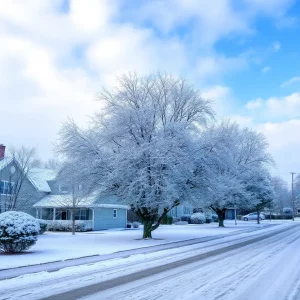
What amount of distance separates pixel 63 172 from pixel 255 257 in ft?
45.2

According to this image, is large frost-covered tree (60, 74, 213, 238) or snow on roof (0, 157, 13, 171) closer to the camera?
large frost-covered tree (60, 74, 213, 238)

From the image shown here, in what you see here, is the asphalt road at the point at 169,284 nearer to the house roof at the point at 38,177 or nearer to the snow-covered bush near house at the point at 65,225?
the snow-covered bush near house at the point at 65,225

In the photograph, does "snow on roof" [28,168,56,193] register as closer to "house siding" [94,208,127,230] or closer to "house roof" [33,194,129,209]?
"house roof" [33,194,129,209]

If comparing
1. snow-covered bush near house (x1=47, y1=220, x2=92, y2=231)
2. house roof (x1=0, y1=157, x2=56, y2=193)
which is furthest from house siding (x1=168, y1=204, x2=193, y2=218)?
snow-covered bush near house (x1=47, y1=220, x2=92, y2=231)

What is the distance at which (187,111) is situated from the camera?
27688 mm

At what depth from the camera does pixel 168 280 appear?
1016cm

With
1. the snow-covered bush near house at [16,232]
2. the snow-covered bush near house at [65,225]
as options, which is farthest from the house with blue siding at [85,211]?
the snow-covered bush near house at [16,232]

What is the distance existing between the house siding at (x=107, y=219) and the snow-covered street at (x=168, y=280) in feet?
80.5

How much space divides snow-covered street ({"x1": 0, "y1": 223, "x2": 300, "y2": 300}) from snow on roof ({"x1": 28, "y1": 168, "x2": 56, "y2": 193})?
28.6 metres

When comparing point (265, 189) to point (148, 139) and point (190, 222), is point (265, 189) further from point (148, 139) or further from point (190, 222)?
point (148, 139)

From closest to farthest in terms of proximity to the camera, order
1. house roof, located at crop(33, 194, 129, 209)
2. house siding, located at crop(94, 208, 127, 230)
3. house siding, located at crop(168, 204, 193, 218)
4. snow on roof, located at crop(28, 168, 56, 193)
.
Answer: house roof, located at crop(33, 194, 129, 209) → house siding, located at crop(94, 208, 127, 230) → snow on roof, located at crop(28, 168, 56, 193) → house siding, located at crop(168, 204, 193, 218)

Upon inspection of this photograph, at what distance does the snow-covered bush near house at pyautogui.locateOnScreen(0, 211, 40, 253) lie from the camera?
16.4m

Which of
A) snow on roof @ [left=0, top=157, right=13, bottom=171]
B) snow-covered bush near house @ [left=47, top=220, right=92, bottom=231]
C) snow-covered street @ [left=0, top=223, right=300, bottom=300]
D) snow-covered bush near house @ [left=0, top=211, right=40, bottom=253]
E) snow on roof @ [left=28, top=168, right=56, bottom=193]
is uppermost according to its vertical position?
snow on roof @ [left=0, top=157, right=13, bottom=171]

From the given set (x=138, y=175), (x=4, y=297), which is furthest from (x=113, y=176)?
(x=4, y=297)
